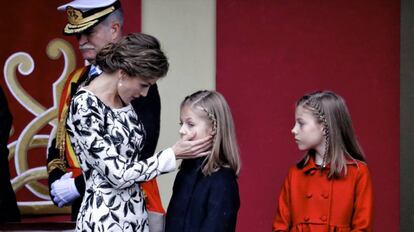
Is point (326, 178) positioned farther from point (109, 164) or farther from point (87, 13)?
point (87, 13)

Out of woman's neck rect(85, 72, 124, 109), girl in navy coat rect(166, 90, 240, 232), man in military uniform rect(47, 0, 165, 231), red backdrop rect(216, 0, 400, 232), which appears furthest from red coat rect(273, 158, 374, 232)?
red backdrop rect(216, 0, 400, 232)

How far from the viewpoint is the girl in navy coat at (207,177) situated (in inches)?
181

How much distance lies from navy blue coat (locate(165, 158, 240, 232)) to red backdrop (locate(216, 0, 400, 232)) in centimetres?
173

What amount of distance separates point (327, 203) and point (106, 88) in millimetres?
1165

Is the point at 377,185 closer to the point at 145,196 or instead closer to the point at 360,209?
the point at 360,209

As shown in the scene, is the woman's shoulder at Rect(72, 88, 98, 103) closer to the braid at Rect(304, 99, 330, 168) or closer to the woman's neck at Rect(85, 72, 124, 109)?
the woman's neck at Rect(85, 72, 124, 109)

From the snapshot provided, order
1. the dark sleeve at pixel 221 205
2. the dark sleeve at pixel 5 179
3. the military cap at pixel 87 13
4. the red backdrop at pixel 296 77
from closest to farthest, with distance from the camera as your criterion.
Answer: the dark sleeve at pixel 221 205 → the military cap at pixel 87 13 → the dark sleeve at pixel 5 179 → the red backdrop at pixel 296 77

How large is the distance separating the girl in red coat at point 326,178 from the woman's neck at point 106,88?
98cm

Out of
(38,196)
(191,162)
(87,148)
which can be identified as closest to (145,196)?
(191,162)

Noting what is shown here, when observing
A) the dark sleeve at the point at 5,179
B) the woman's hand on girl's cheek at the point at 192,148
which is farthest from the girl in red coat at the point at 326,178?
the dark sleeve at the point at 5,179

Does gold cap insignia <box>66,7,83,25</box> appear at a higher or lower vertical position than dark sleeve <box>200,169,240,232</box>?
higher

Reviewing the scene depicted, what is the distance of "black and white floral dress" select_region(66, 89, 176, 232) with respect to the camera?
14.3ft

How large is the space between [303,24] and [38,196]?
1711 mm

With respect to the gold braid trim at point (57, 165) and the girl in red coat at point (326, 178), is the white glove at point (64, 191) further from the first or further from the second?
the girl in red coat at point (326, 178)
